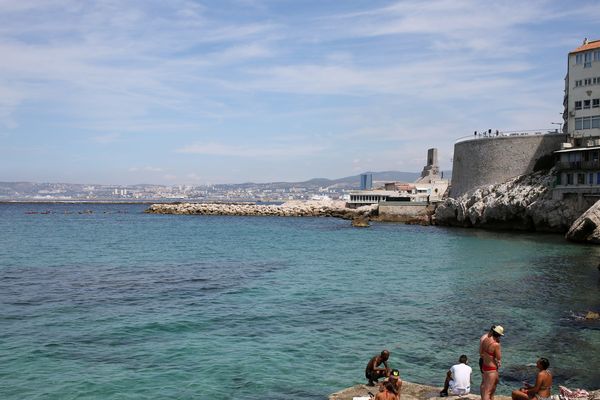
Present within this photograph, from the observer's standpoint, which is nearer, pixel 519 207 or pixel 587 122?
pixel 587 122

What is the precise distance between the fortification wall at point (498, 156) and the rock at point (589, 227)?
1740 centimetres

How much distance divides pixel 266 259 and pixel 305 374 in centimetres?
2612

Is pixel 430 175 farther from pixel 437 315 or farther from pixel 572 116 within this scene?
pixel 437 315

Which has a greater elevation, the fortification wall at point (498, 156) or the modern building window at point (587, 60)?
the modern building window at point (587, 60)

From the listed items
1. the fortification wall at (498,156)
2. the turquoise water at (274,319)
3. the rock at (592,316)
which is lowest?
the turquoise water at (274,319)

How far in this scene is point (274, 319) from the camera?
21.6 meters

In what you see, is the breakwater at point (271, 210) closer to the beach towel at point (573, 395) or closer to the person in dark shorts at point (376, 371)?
the person in dark shorts at point (376, 371)

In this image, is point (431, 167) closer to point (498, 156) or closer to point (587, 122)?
point (498, 156)

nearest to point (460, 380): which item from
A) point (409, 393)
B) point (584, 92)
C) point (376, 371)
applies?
point (409, 393)

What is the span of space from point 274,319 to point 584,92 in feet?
175

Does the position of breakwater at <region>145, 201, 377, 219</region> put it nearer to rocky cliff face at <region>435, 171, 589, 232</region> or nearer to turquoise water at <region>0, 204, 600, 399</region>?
rocky cliff face at <region>435, 171, 589, 232</region>

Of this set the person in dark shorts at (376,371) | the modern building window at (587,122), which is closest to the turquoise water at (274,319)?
the person in dark shorts at (376,371)

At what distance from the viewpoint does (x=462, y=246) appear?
49.0 metres

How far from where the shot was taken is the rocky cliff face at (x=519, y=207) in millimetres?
58028
